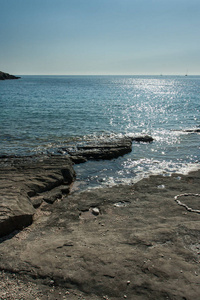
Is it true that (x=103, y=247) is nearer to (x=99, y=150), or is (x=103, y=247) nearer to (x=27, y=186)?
(x=27, y=186)

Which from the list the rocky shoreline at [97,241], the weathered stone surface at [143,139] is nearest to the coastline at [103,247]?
the rocky shoreline at [97,241]

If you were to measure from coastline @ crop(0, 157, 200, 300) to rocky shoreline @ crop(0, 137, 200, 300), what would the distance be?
2cm

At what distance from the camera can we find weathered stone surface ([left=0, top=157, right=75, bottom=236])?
319 inches

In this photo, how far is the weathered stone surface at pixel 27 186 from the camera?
810cm

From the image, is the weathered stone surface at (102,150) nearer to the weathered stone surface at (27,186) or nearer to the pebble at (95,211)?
the weathered stone surface at (27,186)

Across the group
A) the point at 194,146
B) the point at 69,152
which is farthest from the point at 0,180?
the point at 194,146

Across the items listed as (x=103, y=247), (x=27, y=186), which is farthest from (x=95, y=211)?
(x=27, y=186)

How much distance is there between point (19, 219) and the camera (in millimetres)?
8141

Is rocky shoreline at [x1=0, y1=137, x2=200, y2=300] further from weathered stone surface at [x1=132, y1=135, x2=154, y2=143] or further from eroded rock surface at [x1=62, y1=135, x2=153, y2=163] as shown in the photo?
weathered stone surface at [x1=132, y1=135, x2=154, y2=143]

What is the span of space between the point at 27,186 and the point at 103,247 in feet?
18.2

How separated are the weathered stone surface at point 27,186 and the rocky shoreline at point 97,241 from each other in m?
0.04

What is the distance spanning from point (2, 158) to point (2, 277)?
11866 millimetres

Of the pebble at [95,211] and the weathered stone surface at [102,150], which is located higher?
the weathered stone surface at [102,150]

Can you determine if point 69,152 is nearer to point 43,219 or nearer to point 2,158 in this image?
point 2,158
